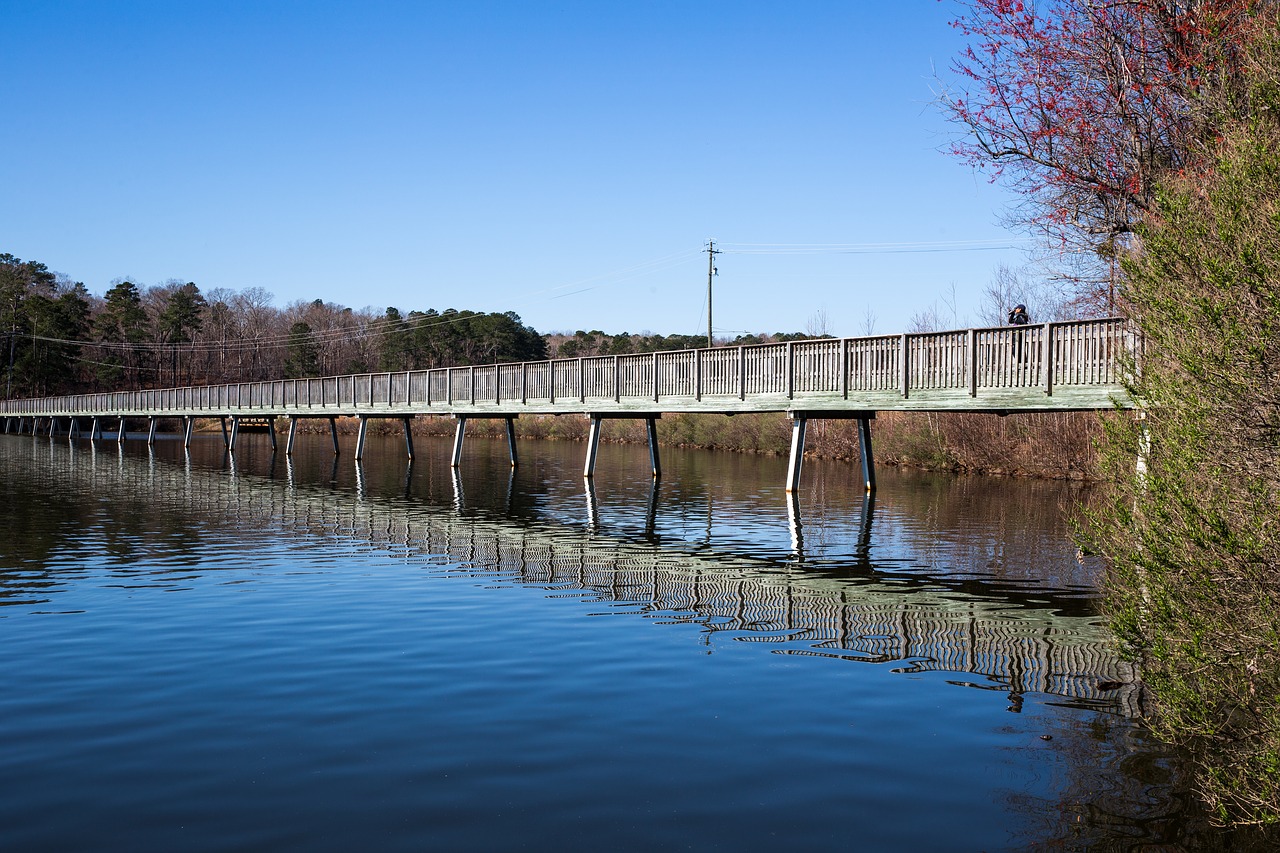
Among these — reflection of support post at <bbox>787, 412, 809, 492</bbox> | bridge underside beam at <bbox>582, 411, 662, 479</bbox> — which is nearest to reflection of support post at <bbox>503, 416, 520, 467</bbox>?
bridge underside beam at <bbox>582, 411, 662, 479</bbox>

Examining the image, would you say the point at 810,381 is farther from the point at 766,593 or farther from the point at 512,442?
the point at 512,442

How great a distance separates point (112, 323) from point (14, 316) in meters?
12.6

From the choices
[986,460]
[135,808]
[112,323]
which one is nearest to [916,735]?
[135,808]

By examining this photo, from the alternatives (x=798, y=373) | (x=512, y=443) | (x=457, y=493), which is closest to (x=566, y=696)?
Answer: (x=798, y=373)

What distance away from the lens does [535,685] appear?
30.8 ft

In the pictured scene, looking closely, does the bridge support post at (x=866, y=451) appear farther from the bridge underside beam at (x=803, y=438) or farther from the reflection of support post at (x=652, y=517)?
the reflection of support post at (x=652, y=517)

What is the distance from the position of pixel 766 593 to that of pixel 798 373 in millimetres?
13181

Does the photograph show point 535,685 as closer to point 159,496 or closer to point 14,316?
point 159,496

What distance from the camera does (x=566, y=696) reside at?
9.04 m

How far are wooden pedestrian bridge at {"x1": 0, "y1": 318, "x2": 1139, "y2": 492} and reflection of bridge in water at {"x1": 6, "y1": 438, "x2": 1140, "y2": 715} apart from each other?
2871 millimetres

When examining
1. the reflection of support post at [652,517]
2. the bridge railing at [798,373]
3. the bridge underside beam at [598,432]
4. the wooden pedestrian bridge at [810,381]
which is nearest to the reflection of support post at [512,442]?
the wooden pedestrian bridge at [810,381]

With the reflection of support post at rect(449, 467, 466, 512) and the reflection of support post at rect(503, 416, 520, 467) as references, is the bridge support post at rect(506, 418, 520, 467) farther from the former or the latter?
the reflection of support post at rect(449, 467, 466, 512)

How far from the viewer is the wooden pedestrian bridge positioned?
20438mm

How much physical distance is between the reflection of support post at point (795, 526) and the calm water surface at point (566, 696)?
0.23 meters
